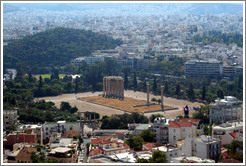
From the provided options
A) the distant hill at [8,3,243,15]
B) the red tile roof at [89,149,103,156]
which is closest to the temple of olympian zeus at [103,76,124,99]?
the red tile roof at [89,149,103,156]

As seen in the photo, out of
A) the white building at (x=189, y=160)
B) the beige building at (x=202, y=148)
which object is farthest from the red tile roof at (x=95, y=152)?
the beige building at (x=202, y=148)

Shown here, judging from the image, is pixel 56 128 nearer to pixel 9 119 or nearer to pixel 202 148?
pixel 9 119

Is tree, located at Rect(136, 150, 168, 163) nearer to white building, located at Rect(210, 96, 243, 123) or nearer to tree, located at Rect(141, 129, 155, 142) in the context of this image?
tree, located at Rect(141, 129, 155, 142)

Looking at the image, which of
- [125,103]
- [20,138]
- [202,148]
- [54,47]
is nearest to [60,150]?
[20,138]

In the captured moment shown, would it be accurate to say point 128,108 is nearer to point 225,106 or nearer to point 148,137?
point 225,106

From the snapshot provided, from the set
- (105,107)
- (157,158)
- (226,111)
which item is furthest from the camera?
(105,107)

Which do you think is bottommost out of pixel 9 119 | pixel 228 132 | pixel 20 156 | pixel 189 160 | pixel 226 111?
pixel 9 119
